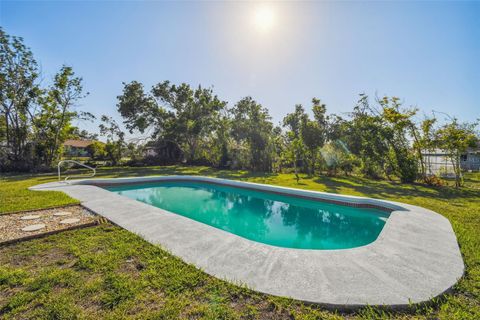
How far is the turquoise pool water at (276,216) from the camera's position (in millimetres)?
5531

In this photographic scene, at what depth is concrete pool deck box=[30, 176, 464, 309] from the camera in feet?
8.05

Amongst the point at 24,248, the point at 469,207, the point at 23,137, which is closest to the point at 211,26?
the point at 24,248

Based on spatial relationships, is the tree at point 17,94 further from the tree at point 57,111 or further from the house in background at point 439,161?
the house in background at point 439,161

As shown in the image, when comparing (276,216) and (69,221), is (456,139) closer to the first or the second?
(276,216)

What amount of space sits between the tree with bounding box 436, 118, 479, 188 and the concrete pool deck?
7515 millimetres

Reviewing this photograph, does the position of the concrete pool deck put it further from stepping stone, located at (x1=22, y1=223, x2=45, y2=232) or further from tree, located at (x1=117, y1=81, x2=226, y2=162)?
tree, located at (x1=117, y1=81, x2=226, y2=162)

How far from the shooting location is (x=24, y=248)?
3.56 meters

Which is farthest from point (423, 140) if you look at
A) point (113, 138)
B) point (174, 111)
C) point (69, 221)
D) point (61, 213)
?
point (113, 138)

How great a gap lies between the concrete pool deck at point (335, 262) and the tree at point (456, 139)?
7515 millimetres

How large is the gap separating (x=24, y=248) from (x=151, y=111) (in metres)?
21.6

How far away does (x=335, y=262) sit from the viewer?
10.3 feet

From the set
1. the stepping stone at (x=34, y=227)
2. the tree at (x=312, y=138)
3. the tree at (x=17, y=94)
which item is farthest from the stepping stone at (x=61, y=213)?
the tree at (x=17, y=94)

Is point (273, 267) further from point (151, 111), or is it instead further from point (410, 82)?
point (151, 111)

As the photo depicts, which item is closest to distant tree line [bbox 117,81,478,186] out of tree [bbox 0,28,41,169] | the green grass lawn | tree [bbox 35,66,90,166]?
tree [bbox 35,66,90,166]
